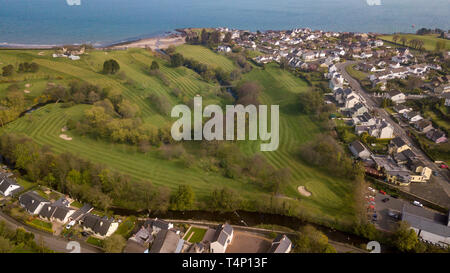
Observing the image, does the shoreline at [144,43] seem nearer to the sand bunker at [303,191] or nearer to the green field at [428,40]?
the green field at [428,40]

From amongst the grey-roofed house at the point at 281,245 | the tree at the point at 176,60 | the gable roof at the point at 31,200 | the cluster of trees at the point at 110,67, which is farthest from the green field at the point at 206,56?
the grey-roofed house at the point at 281,245

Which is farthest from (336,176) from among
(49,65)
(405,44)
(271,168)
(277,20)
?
(277,20)

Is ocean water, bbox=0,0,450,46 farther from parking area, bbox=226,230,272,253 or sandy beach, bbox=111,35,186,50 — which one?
parking area, bbox=226,230,272,253

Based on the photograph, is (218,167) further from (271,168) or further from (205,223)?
(205,223)

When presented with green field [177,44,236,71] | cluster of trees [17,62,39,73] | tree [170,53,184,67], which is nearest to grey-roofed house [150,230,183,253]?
cluster of trees [17,62,39,73]

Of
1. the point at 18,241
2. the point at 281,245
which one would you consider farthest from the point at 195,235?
the point at 18,241

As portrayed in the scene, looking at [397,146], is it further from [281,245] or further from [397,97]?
[281,245]
